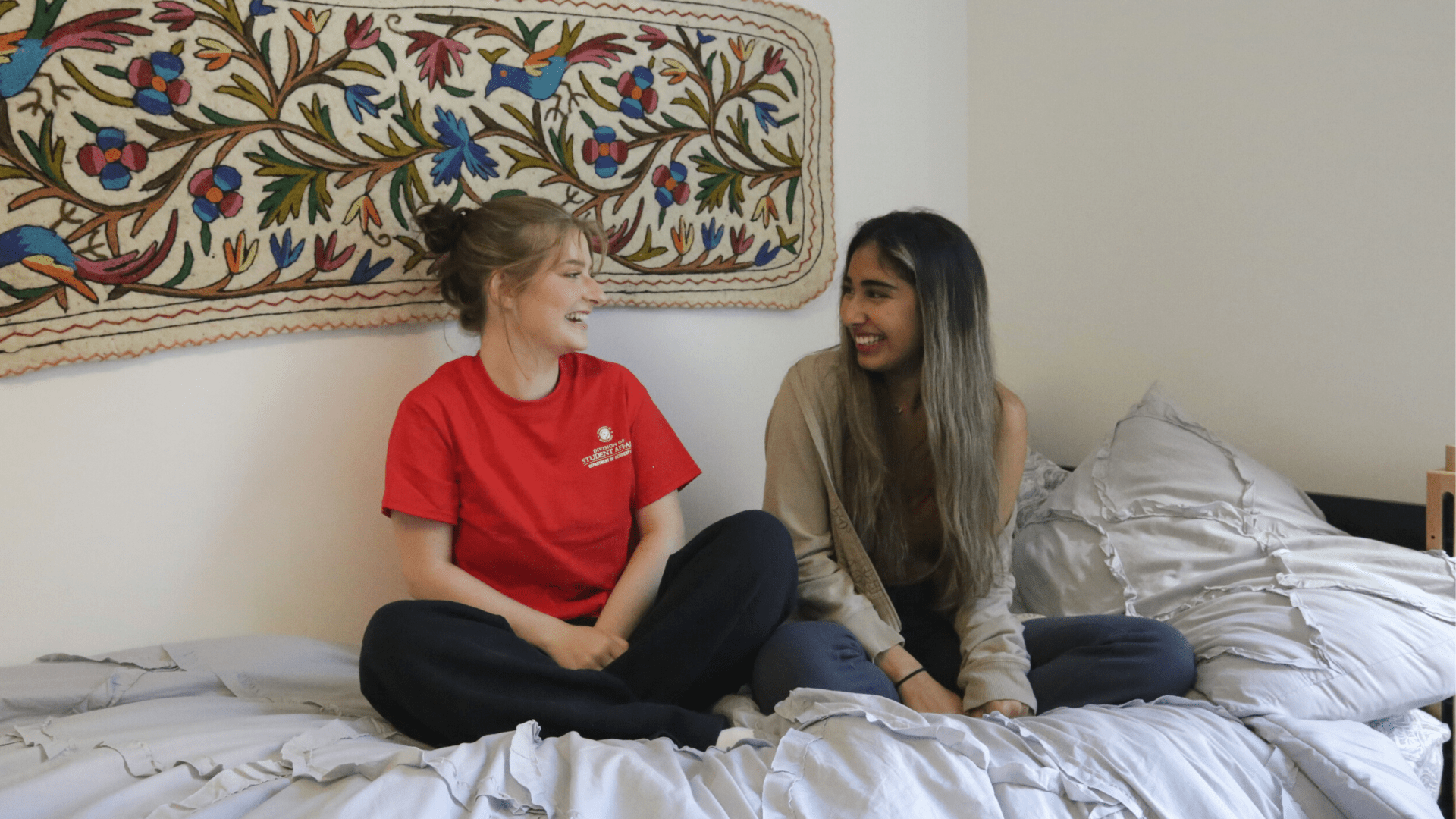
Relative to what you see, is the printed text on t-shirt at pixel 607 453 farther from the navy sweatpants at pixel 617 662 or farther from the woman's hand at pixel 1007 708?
the woman's hand at pixel 1007 708

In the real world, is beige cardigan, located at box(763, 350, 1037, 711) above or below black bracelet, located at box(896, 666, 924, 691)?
above

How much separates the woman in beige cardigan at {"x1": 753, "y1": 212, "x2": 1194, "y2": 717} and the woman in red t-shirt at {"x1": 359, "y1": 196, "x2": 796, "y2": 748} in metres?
0.14

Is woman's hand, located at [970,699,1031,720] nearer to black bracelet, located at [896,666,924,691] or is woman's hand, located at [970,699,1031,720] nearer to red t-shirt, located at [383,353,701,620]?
black bracelet, located at [896,666,924,691]

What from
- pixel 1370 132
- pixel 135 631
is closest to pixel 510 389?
pixel 135 631

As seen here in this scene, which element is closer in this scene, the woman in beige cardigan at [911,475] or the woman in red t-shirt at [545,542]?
the woman in red t-shirt at [545,542]

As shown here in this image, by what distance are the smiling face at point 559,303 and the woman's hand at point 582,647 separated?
0.42 metres

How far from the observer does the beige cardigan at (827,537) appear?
1.39m

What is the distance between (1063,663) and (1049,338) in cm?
101

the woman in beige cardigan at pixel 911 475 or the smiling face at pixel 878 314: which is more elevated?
the smiling face at pixel 878 314

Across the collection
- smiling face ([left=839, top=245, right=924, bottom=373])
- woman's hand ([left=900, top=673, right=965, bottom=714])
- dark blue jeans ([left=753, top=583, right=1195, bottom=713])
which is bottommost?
woman's hand ([left=900, top=673, right=965, bottom=714])

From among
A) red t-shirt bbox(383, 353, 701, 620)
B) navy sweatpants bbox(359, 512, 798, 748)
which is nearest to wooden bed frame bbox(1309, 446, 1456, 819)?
navy sweatpants bbox(359, 512, 798, 748)

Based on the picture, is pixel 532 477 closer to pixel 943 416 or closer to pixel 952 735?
pixel 943 416

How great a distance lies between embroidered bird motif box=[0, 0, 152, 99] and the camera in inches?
53.7

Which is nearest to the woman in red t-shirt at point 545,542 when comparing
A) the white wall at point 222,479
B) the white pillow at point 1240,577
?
the white wall at point 222,479
